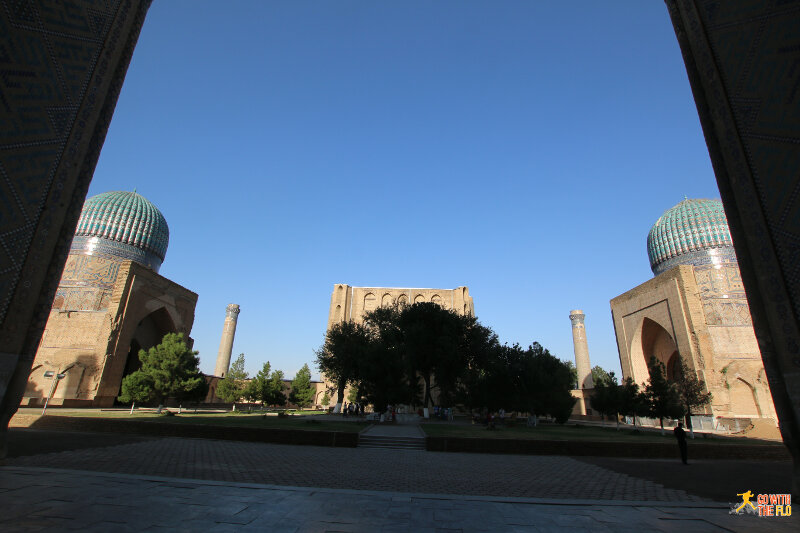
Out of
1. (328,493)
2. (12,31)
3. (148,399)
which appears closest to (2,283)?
(12,31)

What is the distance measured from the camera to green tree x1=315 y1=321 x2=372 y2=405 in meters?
25.9

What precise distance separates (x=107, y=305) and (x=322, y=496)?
28355mm

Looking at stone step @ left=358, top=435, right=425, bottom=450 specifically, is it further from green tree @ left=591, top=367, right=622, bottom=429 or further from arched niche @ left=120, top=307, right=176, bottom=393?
arched niche @ left=120, top=307, right=176, bottom=393

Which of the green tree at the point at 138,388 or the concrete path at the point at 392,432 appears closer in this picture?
the concrete path at the point at 392,432

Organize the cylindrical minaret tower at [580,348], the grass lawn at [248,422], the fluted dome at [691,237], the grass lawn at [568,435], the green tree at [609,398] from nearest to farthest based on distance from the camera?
the grass lawn at [568,435]
the grass lawn at [248,422]
the green tree at [609,398]
the fluted dome at [691,237]
the cylindrical minaret tower at [580,348]

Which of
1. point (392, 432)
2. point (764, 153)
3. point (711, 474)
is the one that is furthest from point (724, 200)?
point (392, 432)

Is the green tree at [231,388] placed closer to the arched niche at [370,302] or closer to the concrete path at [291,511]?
the arched niche at [370,302]

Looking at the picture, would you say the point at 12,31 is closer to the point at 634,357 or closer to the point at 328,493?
the point at 328,493

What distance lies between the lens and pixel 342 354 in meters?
26.2

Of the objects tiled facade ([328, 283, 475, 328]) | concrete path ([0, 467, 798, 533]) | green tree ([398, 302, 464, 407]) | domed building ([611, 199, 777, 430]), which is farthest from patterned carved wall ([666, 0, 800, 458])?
tiled facade ([328, 283, 475, 328])

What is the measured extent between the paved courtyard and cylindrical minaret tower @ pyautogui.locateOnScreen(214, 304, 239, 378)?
37.4 m

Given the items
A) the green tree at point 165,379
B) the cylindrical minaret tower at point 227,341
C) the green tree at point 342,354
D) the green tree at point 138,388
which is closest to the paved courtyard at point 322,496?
the green tree at point 165,379

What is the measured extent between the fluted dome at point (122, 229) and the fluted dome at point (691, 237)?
41519 millimetres

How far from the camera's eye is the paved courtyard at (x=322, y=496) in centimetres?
332
